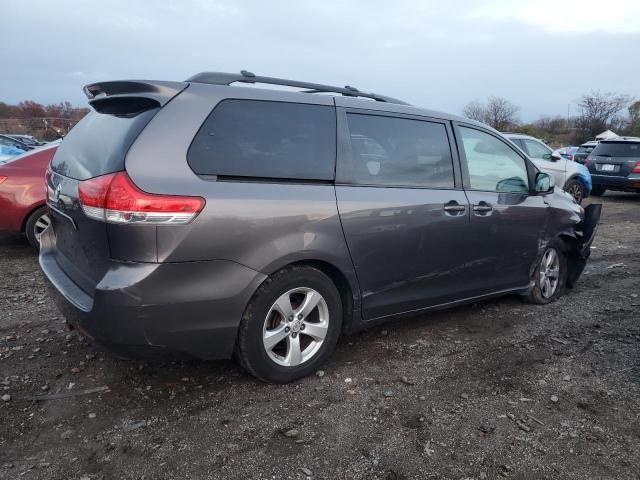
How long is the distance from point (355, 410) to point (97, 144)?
6.88ft

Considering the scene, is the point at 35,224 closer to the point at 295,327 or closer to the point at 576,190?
the point at 295,327

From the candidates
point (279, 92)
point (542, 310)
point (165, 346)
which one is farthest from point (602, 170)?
point (165, 346)

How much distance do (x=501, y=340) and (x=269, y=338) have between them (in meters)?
1.97

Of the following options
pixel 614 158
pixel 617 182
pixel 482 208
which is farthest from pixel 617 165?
→ pixel 482 208

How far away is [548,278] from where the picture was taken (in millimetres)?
4906

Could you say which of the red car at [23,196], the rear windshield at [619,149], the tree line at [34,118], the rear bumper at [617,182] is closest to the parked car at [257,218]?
the red car at [23,196]

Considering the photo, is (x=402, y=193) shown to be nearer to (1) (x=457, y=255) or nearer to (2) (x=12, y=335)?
(1) (x=457, y=255)

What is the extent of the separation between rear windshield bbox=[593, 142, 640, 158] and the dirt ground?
35.6 feet

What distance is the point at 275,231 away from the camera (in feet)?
9.44

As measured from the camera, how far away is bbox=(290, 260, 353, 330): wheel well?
10.4ft

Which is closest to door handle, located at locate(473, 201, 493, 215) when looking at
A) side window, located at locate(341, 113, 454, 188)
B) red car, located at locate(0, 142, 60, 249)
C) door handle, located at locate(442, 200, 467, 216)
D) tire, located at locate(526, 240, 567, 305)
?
door handle, located at locate(442, 200, 467, 216)

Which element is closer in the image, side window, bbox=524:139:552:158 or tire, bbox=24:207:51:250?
tire, bbox=24:207:51:250

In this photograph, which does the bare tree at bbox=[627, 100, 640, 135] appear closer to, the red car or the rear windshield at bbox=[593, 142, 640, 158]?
the rear windshield at bbox=[593, 142, 640, 158]

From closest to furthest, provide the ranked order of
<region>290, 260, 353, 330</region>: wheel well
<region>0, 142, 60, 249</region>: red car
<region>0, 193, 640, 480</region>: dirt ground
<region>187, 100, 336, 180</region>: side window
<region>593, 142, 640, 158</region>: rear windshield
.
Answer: <region>0, 193, 640, 480</region>: dirt ground
<region>187, 100, 336, 180</region>: side window
<region>290, 260, 353, 330</region>: wheel well
<region>0, 142, 60, 249</region>: red car
<region>593, 142, 640, 158</region>: rear windshield
